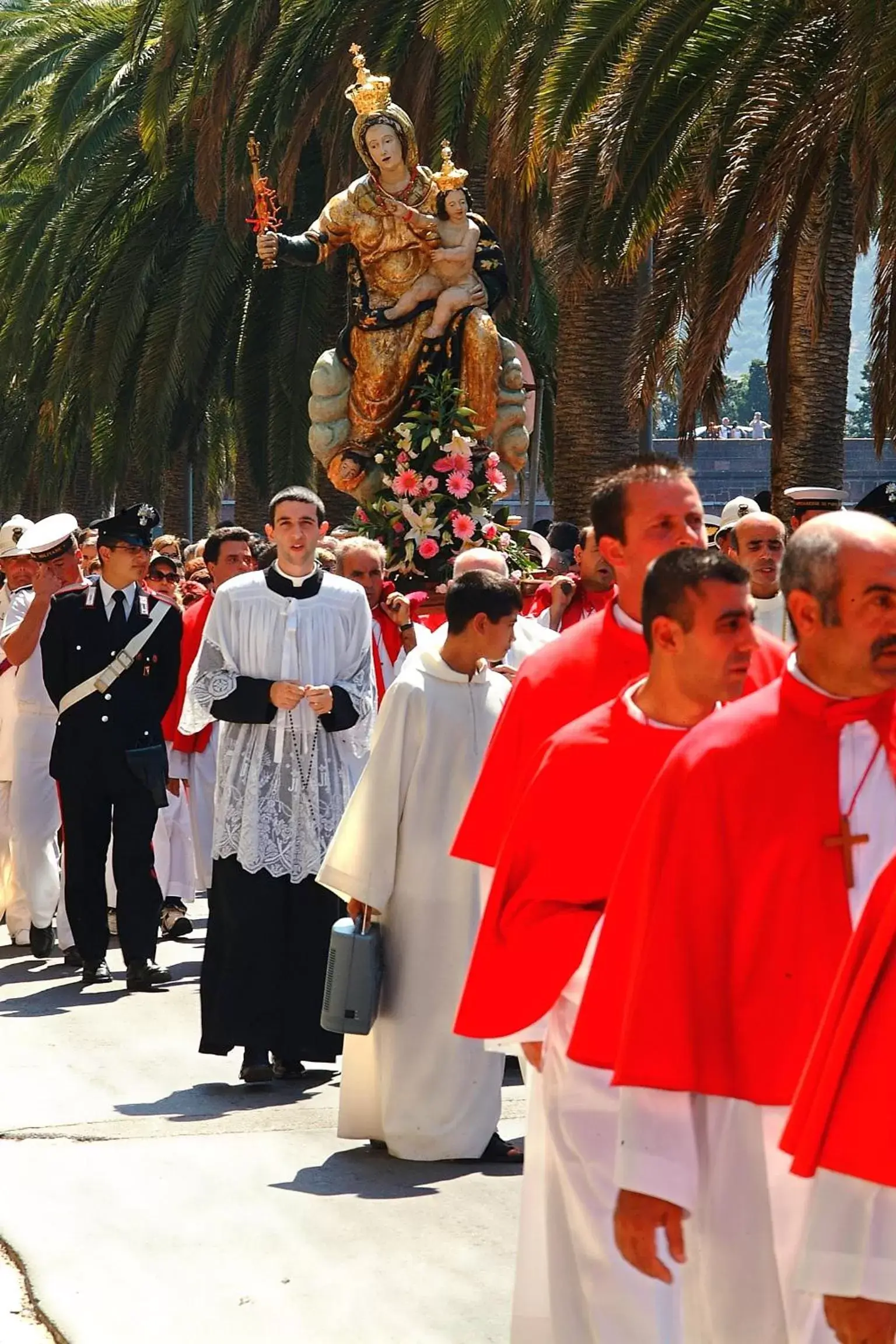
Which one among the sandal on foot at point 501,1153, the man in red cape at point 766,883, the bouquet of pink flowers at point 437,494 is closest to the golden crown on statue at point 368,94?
the bouquet of pink flowers at point 437,494

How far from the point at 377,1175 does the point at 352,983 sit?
22.5 inches

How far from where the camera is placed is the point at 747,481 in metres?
55.6

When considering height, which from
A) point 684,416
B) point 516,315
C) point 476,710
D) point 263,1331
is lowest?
point 263,1331

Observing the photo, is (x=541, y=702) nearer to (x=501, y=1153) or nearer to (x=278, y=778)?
(x=501, y=1153)

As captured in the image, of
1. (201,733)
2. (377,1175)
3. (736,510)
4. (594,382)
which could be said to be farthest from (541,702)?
(594,382)

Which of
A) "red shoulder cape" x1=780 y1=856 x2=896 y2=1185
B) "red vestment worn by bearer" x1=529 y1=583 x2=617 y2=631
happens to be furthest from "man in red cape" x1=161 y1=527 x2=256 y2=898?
"red shoulder cape" x1=780 y1=856 x2=896 y2=1185

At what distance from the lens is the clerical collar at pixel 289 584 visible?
834 centimetres

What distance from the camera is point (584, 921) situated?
4242 millimetres

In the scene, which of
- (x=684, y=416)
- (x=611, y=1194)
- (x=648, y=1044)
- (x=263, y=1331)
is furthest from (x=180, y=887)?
(x=648, y=1044)

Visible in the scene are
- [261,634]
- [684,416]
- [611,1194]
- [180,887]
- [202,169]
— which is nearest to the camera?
[611,1194]

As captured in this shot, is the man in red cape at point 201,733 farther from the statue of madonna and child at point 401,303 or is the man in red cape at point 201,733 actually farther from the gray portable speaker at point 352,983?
the gray portable speaker at point 352,983

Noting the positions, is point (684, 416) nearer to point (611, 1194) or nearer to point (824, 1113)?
point (611, 1194)

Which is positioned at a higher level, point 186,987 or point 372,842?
point 372,842

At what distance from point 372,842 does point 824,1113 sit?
4.01m
